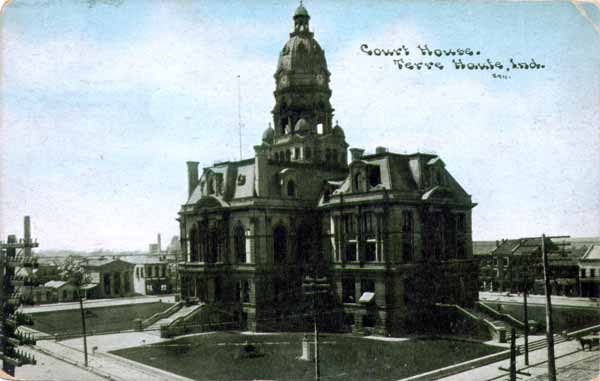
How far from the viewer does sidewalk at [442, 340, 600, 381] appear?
2991cm

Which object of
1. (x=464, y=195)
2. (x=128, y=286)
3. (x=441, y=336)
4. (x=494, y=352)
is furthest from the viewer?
(x=128, y=286)

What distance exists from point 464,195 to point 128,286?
50921 mm

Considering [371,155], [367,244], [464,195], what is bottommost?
[367,244]

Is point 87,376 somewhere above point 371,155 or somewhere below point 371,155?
below

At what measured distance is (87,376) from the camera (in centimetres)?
3169

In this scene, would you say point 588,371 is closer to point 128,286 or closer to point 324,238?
point 324,238

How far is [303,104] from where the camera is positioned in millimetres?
53500

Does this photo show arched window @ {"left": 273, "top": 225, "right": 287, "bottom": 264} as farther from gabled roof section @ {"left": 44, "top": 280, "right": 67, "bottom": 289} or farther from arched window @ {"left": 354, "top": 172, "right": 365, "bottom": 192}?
gabled roof section @ {"left": 44, "top": 280, "right": 67, "bottom": 289}

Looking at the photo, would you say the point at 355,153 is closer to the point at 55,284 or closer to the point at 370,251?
the point at 370,251

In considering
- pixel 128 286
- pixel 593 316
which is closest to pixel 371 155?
pixel 593 316

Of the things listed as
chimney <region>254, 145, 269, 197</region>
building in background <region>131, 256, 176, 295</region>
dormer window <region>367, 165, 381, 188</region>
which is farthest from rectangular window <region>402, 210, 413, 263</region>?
building in background <region>131, 256, 176, 295</region>

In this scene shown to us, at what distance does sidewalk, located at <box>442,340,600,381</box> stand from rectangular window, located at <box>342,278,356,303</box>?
13373 mm

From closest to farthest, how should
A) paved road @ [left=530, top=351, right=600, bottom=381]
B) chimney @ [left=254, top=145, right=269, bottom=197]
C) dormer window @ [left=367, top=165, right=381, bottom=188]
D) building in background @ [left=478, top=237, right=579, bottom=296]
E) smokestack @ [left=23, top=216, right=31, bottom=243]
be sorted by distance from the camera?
smokestack @ [left=23, top=216, right=31, bottom=243] < paved road @ [left=530, top=351, right=600, bottom=381] < dormer window @ [left=367, top=165, right=381, bottom=188] < chimney @ [left=254, top=145, right=269, bottom=197] < building in background @ [left=478, top=237, right=579, bottom=296]

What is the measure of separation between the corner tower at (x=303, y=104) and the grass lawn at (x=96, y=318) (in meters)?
21.7
